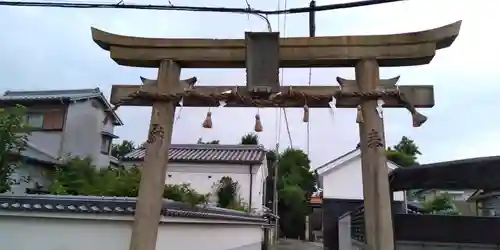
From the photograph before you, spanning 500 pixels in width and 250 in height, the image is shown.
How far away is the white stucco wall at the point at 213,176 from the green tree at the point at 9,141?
39.9ft

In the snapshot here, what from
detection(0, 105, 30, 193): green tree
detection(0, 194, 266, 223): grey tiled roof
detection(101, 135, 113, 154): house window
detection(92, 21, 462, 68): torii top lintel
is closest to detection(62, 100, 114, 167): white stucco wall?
detection(101, 135, 113, 154): house window

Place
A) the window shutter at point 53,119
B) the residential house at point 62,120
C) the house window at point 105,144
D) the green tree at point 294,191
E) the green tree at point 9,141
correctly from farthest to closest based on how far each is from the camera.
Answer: the green tree at point 294,191
the house window at point 105,144
the window shutter at point 53,119
the residential house at point 62,120
the green tree at point 9,141

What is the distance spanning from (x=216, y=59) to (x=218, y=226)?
5707 millimetres

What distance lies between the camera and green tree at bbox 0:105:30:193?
7.23 metres

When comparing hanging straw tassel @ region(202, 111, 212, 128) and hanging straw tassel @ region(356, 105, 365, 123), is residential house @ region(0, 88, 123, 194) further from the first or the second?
hanging straw tassel @ region(356, 105, 365, 123)

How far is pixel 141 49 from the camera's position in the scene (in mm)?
4234

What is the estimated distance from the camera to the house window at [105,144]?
20375 mm

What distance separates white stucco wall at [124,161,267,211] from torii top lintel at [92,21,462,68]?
629 inches

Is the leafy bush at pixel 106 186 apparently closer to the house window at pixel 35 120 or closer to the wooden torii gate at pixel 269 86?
the wooden torii gate at pixel 269 86

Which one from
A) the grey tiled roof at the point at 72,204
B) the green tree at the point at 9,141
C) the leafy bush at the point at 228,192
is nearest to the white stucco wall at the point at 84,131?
the leafy bush at the point at 228,192

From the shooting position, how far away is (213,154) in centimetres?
2147

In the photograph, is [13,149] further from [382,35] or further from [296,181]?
[296,181]

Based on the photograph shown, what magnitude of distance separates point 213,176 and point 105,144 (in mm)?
5643

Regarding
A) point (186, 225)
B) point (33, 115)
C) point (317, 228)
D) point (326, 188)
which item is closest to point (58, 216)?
point (186, 225)
